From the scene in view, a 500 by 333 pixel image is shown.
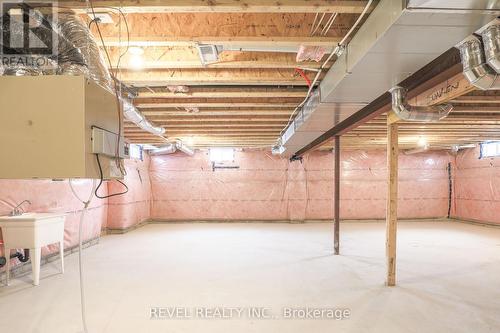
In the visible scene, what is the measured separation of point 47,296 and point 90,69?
8.48 feet

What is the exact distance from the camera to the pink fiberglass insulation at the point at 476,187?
23.5 feet

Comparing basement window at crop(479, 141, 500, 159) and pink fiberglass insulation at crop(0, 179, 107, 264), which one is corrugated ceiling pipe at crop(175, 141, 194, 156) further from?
basement window at crop(479, 141, 500, 159)

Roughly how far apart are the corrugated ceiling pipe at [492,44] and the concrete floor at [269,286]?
6.20ft

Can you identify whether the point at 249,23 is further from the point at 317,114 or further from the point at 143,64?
the point at 317,114

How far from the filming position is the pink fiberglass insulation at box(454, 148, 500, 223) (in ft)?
23.5

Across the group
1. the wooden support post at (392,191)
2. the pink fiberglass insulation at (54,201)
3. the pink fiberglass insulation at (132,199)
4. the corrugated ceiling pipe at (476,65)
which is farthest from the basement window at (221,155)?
the corrugated ceiling pipe at (476,65)

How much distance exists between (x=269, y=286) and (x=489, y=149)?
23.7 feet

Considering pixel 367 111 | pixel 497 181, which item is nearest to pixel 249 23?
pixel 367 111

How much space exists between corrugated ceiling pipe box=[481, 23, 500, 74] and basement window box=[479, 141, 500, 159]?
7281 mm

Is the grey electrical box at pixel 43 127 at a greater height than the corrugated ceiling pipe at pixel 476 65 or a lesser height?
lesser

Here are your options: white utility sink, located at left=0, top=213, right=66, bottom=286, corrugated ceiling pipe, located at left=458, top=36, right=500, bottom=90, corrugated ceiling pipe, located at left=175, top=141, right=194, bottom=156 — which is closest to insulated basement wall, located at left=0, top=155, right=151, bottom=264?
white utility sink, located at left=0, top=213, right=66, bottom=286

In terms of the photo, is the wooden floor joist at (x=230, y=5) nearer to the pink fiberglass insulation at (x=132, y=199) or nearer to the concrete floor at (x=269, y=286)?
the concrete floor at (x=269, y=286)

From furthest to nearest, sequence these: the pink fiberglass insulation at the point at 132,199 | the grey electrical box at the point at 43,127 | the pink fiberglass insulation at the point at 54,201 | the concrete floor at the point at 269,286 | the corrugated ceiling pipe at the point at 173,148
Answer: the corrugated ceiling pipe at the point at 173,148 → the pink fiberglass insulation at the point at 132,199 → the pink fiberglass insulation at the point at 54,201 → the concrete floor at the point at 269,286 → the grey electrical box at the point at 43,127

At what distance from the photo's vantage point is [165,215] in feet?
27.1
